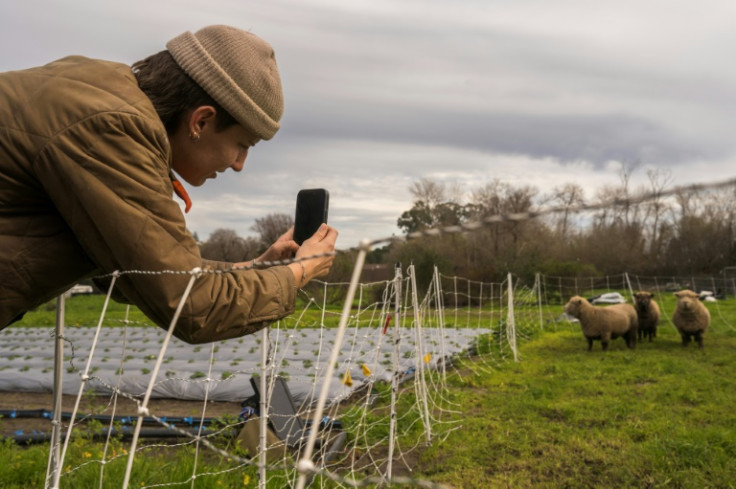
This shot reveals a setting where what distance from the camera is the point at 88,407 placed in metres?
5.83

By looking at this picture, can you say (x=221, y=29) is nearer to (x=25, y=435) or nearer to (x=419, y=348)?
(x=419, y=348)

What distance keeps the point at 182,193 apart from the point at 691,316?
29.2ft

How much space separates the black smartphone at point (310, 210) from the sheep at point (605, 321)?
7772mm

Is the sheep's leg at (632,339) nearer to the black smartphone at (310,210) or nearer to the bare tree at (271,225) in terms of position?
the black smartphone at (310,210)

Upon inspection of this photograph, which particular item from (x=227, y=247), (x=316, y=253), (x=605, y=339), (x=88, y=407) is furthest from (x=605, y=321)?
(x=227, y=247)

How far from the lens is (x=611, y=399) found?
5.57 meters

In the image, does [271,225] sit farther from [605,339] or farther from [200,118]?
[200,118]

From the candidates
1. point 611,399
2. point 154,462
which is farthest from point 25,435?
point 611,399

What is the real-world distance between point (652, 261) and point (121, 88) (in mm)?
10815

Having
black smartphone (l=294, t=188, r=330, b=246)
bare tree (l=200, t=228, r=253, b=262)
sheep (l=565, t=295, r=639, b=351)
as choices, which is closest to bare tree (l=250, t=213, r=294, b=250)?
bare tree (l=200, t=228, r=253, b=262)

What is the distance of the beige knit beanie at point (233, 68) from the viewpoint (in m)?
1.33

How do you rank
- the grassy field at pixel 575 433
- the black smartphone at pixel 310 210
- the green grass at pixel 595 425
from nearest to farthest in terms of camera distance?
the black smartphone at pixel 310 210, the grassy field at pixel 575 433, the green grass at pixel 595 425

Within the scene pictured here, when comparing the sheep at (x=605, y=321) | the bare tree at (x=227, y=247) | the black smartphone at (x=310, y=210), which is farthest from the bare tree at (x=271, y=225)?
the black smartphone at (x=310, y=210)

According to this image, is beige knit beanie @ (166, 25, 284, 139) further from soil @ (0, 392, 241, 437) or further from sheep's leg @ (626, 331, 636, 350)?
sheep's leg @ (626, 331, 636, 350)
